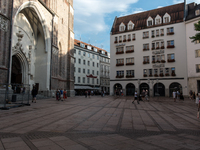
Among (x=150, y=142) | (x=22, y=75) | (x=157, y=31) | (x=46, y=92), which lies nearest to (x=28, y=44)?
(x=22, y=75)

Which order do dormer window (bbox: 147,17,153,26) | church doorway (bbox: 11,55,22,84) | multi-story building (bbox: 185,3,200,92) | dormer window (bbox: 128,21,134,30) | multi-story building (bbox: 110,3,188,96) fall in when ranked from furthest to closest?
dormer window (bbox: 128,21,134,30) < dormer window (bbox: 147,17,153,26) < multi-story building (bbox: 110,3,188,96) < multi-story building (bbox: 185,3,200,92) < church doorway (bbox: 11,55,22,84)

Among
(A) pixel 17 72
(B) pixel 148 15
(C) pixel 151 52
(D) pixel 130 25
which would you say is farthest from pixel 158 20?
(A) pixel 17 72

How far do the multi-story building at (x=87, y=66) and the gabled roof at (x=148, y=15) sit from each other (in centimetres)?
1607

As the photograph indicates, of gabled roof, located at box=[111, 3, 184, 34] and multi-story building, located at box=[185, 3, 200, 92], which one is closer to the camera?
multi-story building, located at box=[185, 3, 200, 92]

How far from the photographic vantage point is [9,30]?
786 inches

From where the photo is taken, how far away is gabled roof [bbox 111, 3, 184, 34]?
4303cm

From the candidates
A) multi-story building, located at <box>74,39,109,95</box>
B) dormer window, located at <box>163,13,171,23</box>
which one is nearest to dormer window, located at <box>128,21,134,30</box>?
dormer window, located at <box>163,13,171,23</box>

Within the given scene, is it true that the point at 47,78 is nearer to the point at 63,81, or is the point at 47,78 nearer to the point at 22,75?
the point at 22,75

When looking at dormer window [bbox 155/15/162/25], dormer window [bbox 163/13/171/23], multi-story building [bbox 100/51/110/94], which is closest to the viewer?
dormer window [bbox 163/13/171/23]

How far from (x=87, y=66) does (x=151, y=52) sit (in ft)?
88.3

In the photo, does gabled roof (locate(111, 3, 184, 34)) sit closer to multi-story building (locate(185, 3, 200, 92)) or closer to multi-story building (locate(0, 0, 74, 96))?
multi-story building (locate(185, 3, 200, 92))

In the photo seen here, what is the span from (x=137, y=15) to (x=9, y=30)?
38.6m

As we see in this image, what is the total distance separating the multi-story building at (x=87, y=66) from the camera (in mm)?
59456

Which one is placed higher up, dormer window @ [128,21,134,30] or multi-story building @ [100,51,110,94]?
dormer window @ [128,21,134,30]
